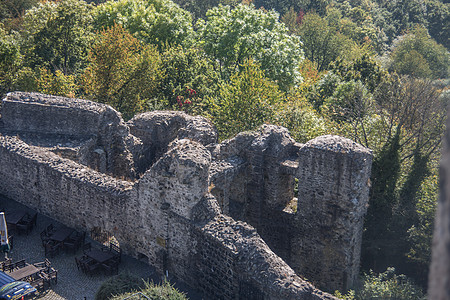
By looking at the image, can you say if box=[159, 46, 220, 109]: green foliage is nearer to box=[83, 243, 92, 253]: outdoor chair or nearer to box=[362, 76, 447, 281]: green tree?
box=[362, 76, 447, 281]: green tree

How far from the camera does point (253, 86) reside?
101ft

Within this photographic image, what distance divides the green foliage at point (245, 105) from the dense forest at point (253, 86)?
2.6 inches

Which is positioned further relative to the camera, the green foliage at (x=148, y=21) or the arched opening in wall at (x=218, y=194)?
the green foliage at (x=148, y=21)

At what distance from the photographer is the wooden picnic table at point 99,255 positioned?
16780mm

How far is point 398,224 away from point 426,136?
229 inches

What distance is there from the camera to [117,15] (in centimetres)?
4309

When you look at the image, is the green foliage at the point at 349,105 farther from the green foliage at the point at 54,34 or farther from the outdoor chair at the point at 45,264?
the green foliage at the point at 54,34

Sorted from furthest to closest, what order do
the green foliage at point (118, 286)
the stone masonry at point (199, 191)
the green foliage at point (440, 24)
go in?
the green foliage at point (440, 24) → the stone masonry at point (199, 191) → the green foliage at point (118, 286)

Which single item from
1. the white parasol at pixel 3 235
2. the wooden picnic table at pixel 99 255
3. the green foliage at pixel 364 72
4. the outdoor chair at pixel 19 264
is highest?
the green foliage at pixel 364 72

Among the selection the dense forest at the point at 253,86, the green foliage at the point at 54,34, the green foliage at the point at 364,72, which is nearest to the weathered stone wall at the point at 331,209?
the dense forest at the point at 253,86

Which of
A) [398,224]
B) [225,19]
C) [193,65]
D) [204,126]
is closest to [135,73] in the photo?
[193,65]

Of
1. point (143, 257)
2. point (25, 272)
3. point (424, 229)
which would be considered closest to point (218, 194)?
point (143, 257)

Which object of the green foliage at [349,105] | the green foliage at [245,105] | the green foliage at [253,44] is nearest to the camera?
the green foliage at [349,105]

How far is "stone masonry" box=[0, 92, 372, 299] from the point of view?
604 inches
